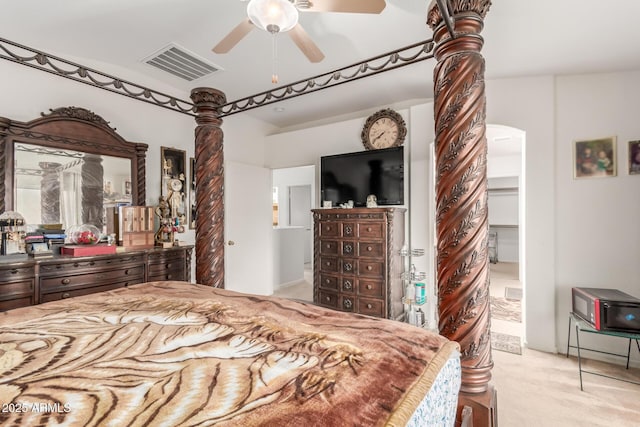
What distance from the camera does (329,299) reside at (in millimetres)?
3570

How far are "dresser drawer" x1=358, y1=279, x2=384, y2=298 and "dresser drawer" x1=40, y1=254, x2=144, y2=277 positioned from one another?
2237 mm

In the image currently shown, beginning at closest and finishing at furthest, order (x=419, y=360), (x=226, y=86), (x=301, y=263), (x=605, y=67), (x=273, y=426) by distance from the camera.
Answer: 1. (x=273, y=426)
2. (x=419, y=360)
3. (x=605, y=67)
4. (x=226, y=86)
5. (x=301, y=263)

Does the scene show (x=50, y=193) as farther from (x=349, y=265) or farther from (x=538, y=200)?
(x=538, y=200)

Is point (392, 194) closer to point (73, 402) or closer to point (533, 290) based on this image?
point (533, 290)

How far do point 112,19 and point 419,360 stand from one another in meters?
2.97

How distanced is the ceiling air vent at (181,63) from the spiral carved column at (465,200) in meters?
2.29

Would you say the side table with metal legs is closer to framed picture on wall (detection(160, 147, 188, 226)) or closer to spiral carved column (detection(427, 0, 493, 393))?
spiral carved column (detection(427, 0, 493, 393))

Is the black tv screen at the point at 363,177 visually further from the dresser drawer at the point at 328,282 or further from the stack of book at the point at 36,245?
the stack of book at the point at 36,245

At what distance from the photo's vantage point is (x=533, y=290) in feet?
9.57

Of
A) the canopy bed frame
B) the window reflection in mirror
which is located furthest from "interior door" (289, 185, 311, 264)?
the canopy bed frame

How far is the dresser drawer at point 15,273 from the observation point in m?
1.98

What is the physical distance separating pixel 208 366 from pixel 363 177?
3.24 m

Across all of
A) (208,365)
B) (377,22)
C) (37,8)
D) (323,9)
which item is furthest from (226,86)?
(208,365)

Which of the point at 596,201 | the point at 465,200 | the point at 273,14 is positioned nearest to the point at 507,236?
the point at 596,201
